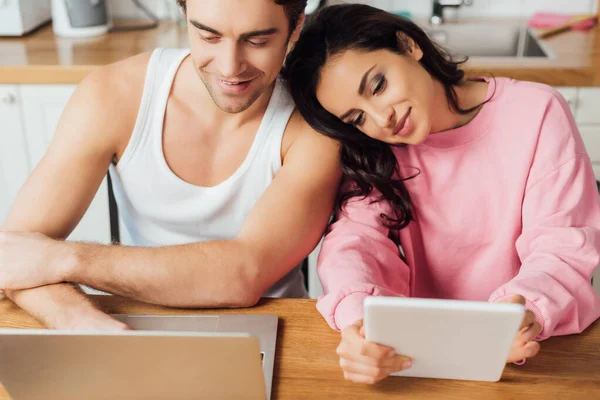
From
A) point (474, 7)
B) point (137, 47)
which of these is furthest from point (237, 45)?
point (474, 7)

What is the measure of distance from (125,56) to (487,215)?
1406 mm

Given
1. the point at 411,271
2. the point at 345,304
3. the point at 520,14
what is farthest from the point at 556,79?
the point at 345,304

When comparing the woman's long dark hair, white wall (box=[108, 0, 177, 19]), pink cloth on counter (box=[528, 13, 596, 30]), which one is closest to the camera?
the woman's long dark hair

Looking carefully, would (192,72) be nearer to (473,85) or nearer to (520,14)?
(473,85)

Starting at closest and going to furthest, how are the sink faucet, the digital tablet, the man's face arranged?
the digital tablet < the man's face < the sink faucet

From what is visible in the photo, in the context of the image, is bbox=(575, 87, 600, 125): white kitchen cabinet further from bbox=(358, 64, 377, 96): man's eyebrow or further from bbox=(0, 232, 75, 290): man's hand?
bbox=(0, 232, 75, 290): man's hand

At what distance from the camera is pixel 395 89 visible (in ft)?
3.92

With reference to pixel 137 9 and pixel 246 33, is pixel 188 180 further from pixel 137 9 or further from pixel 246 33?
pixel 137 9

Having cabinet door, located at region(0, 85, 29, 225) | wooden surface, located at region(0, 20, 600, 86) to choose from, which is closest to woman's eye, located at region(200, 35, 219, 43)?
wooden surface, located at region(0, 20, 600, 86)

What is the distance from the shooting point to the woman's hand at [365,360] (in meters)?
0.87

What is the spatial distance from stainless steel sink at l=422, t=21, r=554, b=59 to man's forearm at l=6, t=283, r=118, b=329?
1884 millimetres

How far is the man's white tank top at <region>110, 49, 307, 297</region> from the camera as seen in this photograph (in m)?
1.39

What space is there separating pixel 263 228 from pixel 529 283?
463mm

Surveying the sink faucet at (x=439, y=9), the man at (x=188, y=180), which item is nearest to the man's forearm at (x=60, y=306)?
the man at (x=188, y=180)
